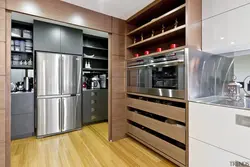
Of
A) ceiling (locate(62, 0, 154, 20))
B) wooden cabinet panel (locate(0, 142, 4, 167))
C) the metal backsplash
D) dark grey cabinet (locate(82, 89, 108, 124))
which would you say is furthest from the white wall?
wooden cabinet panel (locate(0, 142, 4, 167))

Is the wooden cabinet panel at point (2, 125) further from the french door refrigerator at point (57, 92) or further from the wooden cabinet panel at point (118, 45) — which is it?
the wooden cabinet panel at point (118, 45)

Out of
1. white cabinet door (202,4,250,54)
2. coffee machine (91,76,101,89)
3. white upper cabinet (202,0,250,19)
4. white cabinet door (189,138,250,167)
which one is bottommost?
white cabinet door (189,138,250,167)

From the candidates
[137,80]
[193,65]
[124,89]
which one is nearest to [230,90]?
[193,65]

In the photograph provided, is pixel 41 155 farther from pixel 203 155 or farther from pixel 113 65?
pixel 203 155

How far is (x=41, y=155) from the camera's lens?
191 cm

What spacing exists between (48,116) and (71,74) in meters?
0.93

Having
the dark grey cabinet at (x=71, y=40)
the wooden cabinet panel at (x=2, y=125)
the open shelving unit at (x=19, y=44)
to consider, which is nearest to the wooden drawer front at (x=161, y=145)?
the wooden cabinet panel at (x=2, y=125)

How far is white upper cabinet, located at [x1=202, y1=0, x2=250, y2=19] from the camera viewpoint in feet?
4.46

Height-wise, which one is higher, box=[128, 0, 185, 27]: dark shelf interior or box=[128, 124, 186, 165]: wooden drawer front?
box=[128, 0, 185, 27]: dark shelf interior

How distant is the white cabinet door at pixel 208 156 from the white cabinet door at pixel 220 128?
5cm

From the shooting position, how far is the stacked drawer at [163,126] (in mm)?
1553

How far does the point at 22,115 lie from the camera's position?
8.00ft

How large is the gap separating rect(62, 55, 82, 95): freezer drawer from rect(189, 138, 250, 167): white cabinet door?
2.33 meters

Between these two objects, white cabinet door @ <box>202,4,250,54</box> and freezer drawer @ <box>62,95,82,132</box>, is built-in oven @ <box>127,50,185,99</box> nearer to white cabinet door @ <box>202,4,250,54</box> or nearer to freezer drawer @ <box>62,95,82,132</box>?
white cabinet door @ <box>202,4,250,54</box>
